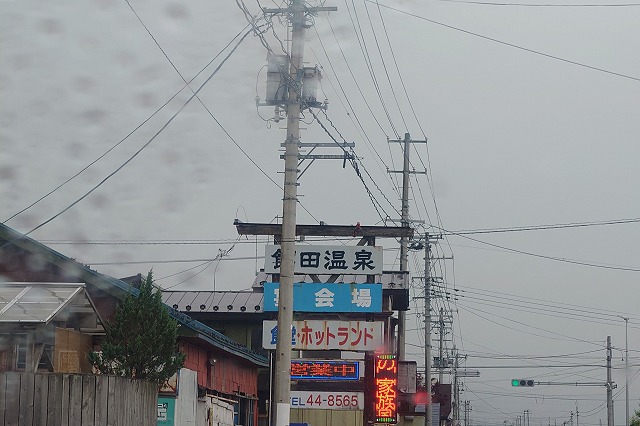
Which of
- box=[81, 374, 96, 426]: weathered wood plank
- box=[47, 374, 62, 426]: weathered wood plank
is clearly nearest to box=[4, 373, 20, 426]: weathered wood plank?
box=[47, 374, 62, 426]: weathered wood plank

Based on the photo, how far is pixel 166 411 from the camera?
20.5m

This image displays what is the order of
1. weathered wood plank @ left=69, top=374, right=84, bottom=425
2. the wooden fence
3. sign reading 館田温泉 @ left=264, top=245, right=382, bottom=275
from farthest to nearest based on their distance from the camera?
sign reading 館田温泉 @ left=264, top=245, right=382, bottom=275
weathered wood plank @ left=69, top=374, right=84, bottom=425
the wooden fence

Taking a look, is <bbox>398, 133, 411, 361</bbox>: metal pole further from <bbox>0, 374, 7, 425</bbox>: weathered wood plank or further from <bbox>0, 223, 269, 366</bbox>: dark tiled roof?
<bbox>0, 374, 7, 425</bbox>: weathered wood plank

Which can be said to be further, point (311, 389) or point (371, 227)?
point (311, 389)

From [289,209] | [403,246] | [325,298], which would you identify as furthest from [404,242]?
[289,209]

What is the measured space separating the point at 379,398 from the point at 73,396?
39.3ft

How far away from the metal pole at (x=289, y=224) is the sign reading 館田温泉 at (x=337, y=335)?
56.0 feet

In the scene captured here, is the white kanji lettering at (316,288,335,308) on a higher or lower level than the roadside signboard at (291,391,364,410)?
higher

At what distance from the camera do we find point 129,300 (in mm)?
17125

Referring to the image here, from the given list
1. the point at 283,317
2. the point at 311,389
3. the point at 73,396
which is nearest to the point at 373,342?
the point at 311,389

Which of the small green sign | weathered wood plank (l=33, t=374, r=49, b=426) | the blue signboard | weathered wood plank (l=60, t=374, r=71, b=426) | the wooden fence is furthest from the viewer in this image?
the blue signboard

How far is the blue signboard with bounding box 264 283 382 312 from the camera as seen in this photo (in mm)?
34250

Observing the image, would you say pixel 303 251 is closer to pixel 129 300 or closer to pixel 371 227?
pixel 371 227

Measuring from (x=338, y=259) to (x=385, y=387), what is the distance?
10.9m
